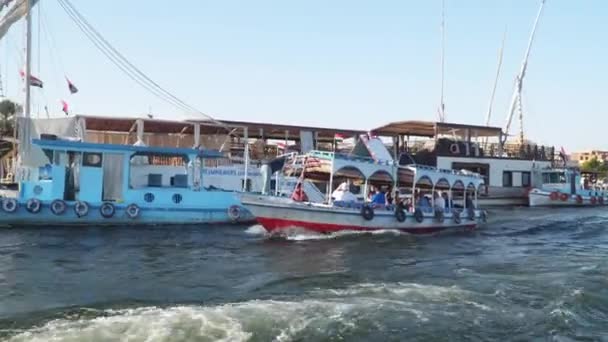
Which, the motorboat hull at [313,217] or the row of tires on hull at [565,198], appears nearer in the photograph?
the motorboat hull at [313,217]

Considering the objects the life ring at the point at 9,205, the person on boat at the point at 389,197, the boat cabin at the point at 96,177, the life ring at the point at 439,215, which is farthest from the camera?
the boat cabin at the point at 96,177

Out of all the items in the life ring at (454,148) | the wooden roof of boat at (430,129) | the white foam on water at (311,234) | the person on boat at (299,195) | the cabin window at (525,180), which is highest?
the wooden roof of boat at (430,129)

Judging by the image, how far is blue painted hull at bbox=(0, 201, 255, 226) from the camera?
983 inches

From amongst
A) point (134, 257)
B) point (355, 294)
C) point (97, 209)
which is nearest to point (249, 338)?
point (355, 294)

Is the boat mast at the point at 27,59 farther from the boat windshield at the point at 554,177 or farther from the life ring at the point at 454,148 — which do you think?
the boat windshield at the point at 554,177

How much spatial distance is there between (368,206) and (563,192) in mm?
30640

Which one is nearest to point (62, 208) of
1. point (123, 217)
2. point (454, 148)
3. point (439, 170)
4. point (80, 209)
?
point (80, 209)

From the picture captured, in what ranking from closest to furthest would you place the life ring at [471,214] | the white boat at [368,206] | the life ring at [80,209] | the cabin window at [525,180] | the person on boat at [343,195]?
1. the white boat at [368,206]
2. the person on boat at [343,195]
3. the life ring at [80,209]
4. the life ring at [471,214]
5. the cabin window at [525,180]

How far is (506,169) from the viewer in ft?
162

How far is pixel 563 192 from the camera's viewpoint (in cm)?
4784

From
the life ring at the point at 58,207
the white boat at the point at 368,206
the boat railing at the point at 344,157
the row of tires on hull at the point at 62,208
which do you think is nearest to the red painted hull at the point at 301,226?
the white boat at the point at 368,206

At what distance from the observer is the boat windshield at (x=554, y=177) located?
49.3 m

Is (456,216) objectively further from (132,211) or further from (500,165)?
(500,165)

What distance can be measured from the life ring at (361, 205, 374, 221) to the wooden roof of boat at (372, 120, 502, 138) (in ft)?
83.5
